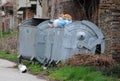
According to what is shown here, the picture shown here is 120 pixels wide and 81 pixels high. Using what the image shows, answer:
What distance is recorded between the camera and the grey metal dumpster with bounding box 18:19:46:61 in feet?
65.6

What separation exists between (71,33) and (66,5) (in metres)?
6.90

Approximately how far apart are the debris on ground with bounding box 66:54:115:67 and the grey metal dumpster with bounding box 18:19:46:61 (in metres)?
3.17

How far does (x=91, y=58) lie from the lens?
16.6m

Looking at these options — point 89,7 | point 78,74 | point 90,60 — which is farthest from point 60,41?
point 89,7

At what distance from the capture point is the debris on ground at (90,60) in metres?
16.4

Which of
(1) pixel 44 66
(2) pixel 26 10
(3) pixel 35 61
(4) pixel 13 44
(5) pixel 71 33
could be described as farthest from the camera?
(2) pixel 26 10

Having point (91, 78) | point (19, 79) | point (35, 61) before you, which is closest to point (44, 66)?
point (35, 61)

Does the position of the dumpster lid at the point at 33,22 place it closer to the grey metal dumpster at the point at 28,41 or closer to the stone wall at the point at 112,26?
the grey metal dumpster at the point at 28,41

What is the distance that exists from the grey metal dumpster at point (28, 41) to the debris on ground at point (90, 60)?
317cm

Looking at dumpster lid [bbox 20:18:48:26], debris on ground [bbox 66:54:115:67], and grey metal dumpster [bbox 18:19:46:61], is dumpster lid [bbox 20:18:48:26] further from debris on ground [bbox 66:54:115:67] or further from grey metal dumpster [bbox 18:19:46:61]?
debris on ground [bbox 66:54:115:67]

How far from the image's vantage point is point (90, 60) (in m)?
16.5

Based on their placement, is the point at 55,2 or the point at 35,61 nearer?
the point at 35,61

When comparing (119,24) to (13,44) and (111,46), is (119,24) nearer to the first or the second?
(111,46)

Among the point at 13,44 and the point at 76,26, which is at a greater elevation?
the point at 76,26
